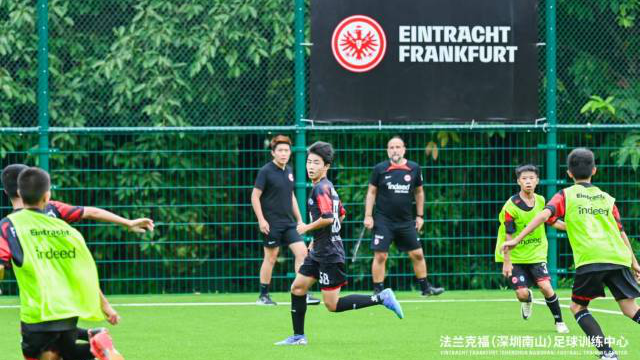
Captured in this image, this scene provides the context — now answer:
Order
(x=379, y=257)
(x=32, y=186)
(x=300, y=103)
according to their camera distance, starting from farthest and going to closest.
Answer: (x=300, y=103)
(x=379, y=257)
(x=32, y=186)

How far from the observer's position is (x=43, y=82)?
14.3m

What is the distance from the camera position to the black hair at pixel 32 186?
21.8 ft

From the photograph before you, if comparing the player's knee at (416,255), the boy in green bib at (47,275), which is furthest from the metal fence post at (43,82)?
the boy in green bib at (47,275)

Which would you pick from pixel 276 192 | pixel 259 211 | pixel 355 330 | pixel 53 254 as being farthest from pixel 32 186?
pixel 276 192

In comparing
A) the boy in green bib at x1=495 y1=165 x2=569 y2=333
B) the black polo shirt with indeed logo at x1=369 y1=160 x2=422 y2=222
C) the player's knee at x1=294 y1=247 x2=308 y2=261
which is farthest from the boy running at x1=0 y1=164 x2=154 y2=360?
the black polo shirt with indeed logo at x1=369 y1=160 x2=422 y2=222

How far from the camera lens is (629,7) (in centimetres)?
1538

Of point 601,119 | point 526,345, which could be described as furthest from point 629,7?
point 526,345

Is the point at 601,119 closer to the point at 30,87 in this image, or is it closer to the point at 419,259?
the point at 419,259

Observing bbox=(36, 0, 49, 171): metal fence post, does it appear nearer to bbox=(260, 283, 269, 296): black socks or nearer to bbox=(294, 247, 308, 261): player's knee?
bbox=(260, 283, 269, 296): black socks

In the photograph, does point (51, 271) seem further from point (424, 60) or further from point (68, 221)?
point (424, 60)

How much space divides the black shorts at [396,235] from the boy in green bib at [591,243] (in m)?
5.17

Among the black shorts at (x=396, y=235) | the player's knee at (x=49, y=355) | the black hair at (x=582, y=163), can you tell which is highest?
the black hair at (x=582, y=163)

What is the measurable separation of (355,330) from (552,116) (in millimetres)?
5325

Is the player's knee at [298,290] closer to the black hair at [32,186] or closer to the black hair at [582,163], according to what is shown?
the black hair at [582,163]
